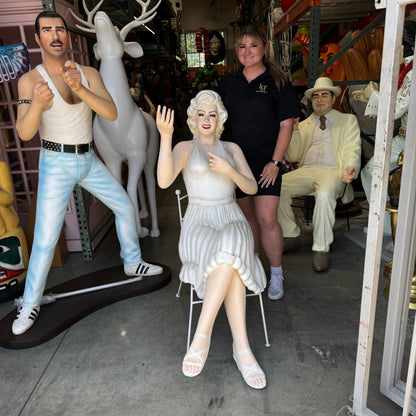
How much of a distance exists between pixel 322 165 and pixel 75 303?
253 cm

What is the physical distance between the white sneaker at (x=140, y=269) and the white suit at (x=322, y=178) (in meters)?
1.35

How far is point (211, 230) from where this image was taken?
2.37 meters

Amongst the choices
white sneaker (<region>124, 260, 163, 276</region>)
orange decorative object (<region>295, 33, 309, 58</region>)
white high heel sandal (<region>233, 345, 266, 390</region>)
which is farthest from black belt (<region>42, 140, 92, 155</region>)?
orange decorative object (<region>295, 33, 309, 58</region>)

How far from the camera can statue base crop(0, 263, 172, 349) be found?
256 cm

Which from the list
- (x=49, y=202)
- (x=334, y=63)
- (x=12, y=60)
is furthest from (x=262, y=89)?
(x=334, y=63)

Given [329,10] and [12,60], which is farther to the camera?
[329,10]

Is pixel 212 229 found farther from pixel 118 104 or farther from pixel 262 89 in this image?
pixel 118 104

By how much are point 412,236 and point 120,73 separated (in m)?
2.79

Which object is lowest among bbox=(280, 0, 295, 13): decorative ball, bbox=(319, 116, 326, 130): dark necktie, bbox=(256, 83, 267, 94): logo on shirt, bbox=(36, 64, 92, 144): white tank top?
bbox=(319, 116, 326, 130): dark necktie

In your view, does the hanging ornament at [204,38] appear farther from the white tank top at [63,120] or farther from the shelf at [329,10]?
the white tank top at [63,120]

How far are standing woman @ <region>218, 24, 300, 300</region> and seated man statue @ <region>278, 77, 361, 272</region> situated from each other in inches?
32.3

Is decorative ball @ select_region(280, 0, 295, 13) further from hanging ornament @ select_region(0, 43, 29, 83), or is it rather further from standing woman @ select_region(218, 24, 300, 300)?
hanging ornament @ select_region(0, 43, 29, 83)

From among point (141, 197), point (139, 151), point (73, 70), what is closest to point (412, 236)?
point (73, 70)

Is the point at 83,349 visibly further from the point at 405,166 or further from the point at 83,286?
the point at 405,166
